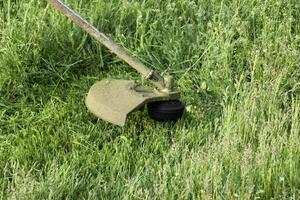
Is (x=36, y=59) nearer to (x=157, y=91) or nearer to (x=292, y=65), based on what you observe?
(x=157, y=91)

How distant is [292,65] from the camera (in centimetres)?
403

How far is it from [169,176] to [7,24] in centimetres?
171

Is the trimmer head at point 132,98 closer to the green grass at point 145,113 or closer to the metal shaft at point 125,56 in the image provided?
the metal shaft at point 125,56

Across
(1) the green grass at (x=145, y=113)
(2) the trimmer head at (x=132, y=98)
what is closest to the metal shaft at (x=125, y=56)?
(2) the trimmer head at (x=132, y=98)

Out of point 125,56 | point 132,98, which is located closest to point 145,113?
point 132,98

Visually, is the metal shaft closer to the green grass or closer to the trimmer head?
the trimmer head

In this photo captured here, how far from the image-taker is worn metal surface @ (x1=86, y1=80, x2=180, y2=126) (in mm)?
3598

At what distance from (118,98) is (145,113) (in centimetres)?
20

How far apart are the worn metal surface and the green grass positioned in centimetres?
11

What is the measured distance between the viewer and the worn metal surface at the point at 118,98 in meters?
3.60

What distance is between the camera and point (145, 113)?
12.5 feet

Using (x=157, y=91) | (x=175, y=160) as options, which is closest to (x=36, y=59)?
(x=157, y=91)

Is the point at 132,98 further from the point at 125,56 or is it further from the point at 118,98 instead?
the point at 125,56

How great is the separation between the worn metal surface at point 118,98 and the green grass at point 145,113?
115mm
